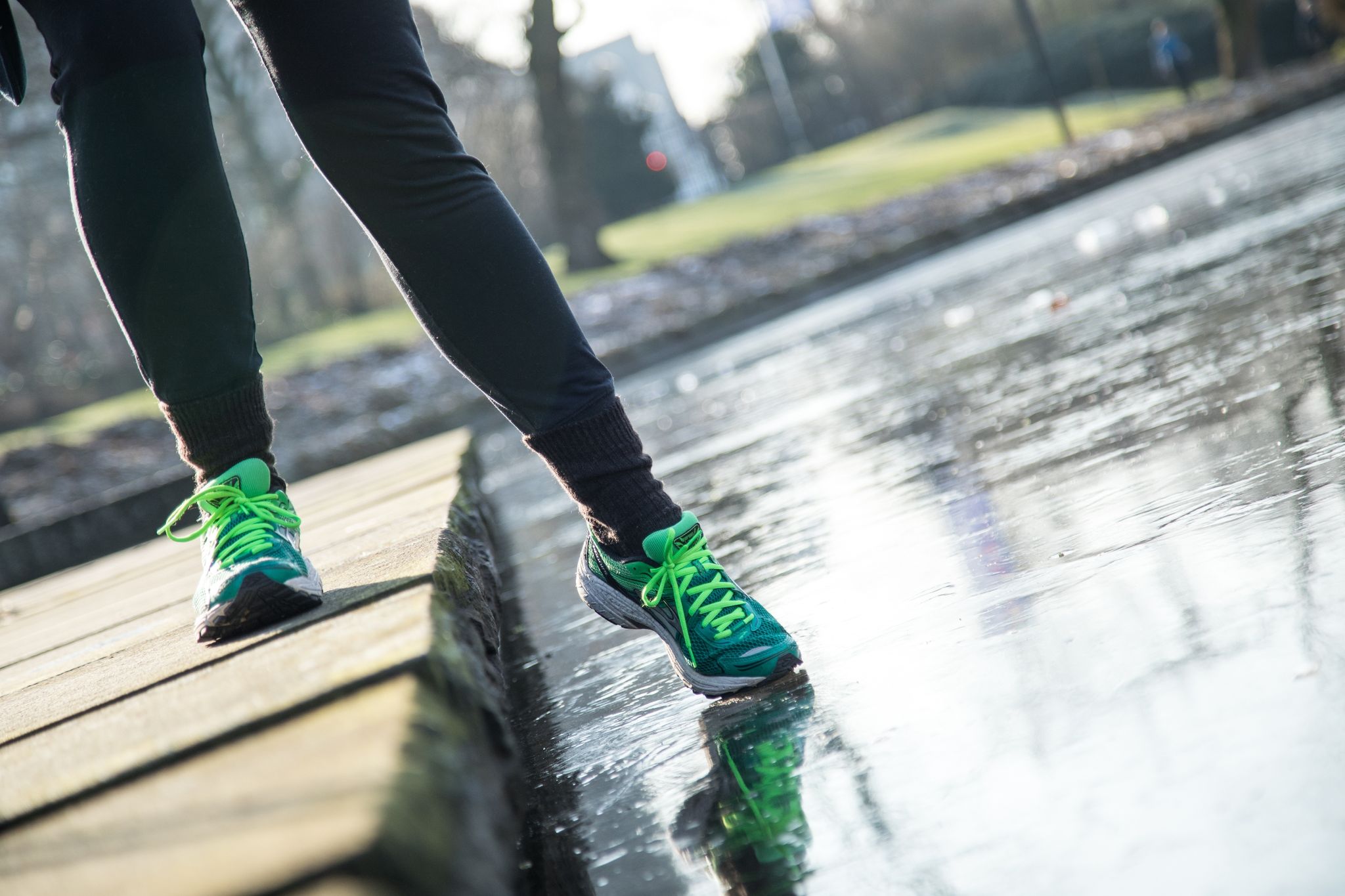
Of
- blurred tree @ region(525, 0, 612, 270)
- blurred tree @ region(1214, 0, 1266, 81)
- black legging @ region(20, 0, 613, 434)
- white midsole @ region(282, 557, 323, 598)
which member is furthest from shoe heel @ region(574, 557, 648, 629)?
blurred tree @ region(1214, 0, 1266, 81)

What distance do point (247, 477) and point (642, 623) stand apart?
61 cm

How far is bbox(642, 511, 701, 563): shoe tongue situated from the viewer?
1904 mm

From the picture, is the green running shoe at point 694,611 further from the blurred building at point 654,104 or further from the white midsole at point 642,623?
the blurred building at point 654,104

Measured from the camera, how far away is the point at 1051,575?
71.9 inches

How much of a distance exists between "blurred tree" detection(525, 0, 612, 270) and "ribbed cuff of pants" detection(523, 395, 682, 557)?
Result: 1963cm

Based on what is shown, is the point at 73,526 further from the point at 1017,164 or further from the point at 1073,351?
the point at 1017,164

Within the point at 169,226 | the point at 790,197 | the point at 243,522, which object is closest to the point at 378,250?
the point at 169,226

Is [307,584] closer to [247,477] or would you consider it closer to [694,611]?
[247,477]

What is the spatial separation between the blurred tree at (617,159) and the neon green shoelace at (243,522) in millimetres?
31238

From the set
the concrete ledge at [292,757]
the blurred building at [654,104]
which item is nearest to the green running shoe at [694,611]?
the concrete ledge at [292,757]

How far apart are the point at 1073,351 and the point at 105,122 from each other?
2952 millimetres

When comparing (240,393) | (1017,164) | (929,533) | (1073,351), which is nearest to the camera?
(240,393)

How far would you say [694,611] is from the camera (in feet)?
6.13

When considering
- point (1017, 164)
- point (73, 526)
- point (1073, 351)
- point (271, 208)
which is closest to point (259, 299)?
point (271, 208)
